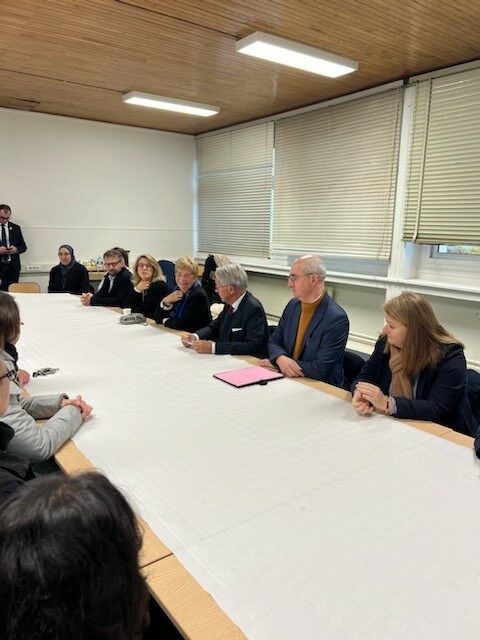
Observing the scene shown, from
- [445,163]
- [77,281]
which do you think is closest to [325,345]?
[445,163]

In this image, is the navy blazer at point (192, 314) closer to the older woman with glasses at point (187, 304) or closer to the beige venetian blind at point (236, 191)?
the older woman with glasses at point (187, 304)

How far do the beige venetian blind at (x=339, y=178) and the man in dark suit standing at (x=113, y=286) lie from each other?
2.34 metres

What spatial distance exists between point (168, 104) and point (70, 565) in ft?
17.7

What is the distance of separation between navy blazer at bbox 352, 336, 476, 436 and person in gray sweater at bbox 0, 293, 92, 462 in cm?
116

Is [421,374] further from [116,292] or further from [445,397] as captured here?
[116,292]

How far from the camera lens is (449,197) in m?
4.02

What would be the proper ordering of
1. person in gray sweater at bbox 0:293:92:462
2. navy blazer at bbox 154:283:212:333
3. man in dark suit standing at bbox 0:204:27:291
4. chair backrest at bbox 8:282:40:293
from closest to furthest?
1. person in gray sweater at bbox 0:293:92:462
2. navy blazer at bbox 154:283:212:333
3. chair backrest at bbox 8:282:40:293
4. man in dark suit standing at bbox 0:204:27:291

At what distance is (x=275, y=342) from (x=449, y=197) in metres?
2.40

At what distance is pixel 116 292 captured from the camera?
13.8ft

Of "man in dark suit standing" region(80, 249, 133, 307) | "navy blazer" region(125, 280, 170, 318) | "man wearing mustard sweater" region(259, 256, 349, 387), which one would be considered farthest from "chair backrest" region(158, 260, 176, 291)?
"man wearing mustard sweater" region(259, 256, 349, 387)

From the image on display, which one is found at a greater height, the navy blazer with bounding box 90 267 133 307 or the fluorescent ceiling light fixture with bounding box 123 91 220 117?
the fluorescent ceiling light fixture with bounding box 123 91 220 117

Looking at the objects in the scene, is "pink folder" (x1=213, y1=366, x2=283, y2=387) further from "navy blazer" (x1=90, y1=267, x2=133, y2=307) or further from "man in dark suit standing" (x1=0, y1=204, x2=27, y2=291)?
"man in dark suit standing" (x1=0, y1=204, x2=27, y2=291)

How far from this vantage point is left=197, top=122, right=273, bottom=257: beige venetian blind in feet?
20.4

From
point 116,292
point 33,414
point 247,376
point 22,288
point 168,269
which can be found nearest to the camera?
point 33,414
